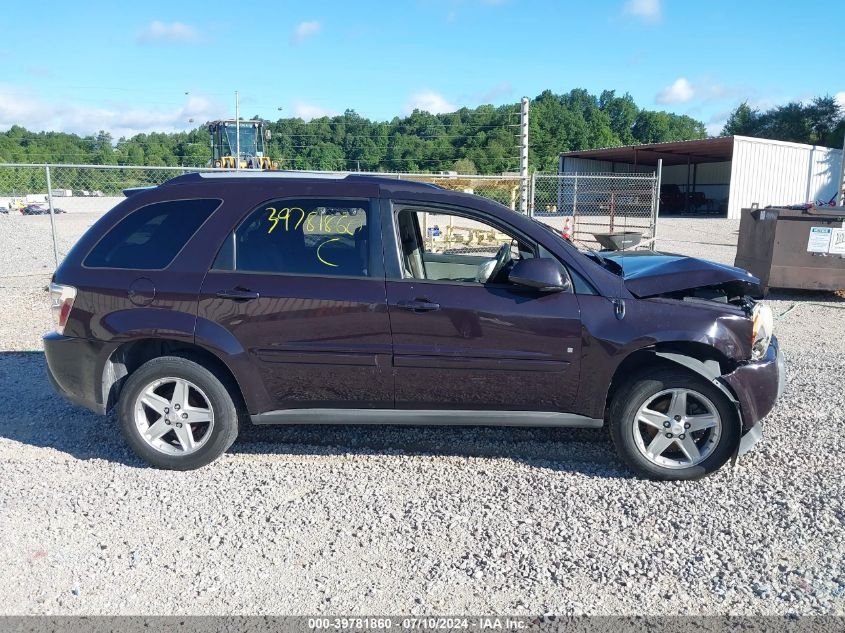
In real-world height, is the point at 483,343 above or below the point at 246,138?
below

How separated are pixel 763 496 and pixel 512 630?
6.54ft

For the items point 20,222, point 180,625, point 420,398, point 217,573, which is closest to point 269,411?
point 420,398

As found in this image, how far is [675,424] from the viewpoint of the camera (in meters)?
4.12

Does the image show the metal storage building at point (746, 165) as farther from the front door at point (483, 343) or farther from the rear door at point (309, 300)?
the rear door at point (309, 300)

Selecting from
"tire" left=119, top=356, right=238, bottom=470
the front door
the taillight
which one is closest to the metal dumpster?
the front door

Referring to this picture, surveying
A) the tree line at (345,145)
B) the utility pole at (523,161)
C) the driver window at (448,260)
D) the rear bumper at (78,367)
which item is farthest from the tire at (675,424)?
the tree line at (345,145)

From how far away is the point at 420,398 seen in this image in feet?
13.9

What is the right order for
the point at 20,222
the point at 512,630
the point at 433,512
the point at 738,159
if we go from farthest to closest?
1. the point at 738,159
2. the point at 20,222
3. the point at 433,512
4. the point at 512,630

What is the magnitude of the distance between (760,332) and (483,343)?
5.83 feet

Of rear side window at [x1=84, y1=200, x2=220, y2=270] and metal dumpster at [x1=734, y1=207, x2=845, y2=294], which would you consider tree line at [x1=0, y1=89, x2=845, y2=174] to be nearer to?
metal dumpster at [x1=734, y1=207, x2=845, y2=294]

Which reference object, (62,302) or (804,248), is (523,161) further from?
(62,302)

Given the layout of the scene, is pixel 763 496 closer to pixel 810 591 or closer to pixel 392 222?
pixel 810 591

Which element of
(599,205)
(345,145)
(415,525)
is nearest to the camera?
(415,525)

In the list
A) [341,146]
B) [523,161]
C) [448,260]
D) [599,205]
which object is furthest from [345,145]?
[448,260]
